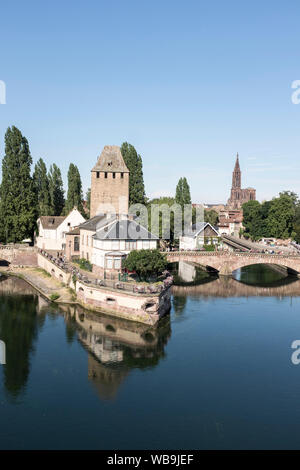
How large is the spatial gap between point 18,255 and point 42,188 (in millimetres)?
22693

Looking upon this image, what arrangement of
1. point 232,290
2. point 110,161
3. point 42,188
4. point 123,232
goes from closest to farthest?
point 123,232 < point 232,290 < point 110,161 < point 42,188

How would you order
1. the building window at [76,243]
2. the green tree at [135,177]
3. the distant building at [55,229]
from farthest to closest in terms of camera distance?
the green tree at [135,177], the distant building at [55,229], the building window at [76,243]

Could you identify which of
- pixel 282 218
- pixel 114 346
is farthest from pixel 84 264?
pixel 282 218

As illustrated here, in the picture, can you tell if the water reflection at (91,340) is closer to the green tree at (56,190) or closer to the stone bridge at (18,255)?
the stone bridge at (18,255)

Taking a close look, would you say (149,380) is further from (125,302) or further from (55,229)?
(55,229)

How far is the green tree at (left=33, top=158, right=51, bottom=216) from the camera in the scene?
306 ft

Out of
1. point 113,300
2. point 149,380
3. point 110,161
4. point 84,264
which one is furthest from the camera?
point 110,161

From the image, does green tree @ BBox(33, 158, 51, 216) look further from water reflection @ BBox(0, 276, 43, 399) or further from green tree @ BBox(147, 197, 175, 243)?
water reflection @ BBox(0, 276, 43, 399)

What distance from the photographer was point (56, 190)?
99188mm

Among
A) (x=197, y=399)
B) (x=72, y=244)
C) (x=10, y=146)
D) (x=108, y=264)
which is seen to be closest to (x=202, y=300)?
(x=108, y=264)

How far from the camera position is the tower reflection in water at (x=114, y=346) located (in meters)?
32.9

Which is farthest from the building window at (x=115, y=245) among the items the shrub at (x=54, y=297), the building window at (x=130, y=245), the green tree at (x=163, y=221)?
the green tree at (x=163, y=221)

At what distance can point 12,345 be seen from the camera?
39.3 m

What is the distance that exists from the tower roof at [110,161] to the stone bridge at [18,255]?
20843 millimetres
